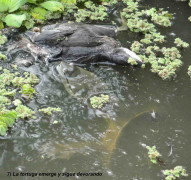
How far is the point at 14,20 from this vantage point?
7.87m

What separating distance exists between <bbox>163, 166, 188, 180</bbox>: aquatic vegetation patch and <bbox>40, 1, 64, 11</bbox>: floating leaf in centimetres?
496

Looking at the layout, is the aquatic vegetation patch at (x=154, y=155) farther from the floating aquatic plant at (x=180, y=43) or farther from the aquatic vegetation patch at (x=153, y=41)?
the floating aquatic plant at (x=180, y=43)

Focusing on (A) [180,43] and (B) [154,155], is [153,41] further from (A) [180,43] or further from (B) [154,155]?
(B) [154,155]

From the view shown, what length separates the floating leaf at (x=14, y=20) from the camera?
25.7ft

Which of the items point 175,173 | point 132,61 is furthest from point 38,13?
point 175,173

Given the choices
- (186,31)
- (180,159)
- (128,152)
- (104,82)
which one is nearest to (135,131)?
(128,152)

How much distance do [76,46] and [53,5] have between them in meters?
1.54

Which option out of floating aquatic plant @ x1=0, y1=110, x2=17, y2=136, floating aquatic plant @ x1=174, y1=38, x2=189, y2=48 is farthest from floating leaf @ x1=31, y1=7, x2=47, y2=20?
floating aquatic plant @ x1=0, y1=110, x2=17, y2=136

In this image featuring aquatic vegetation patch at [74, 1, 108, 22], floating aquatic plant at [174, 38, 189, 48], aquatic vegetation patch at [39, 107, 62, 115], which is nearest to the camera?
aquatic vegetation patch at [39, 107, 62, 115]

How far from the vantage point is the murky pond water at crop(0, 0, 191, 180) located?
533 centimetres

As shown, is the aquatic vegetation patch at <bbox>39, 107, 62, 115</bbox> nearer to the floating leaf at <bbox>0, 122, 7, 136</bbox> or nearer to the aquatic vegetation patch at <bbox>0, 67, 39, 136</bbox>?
the aquatic vegetation patch at <bbox>0, 67, 39, 136</bbox>

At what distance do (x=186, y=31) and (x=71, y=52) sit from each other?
3.02 meters

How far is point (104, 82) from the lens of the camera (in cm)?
697

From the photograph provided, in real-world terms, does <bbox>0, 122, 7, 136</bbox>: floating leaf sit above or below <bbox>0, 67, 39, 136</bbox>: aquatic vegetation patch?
above
